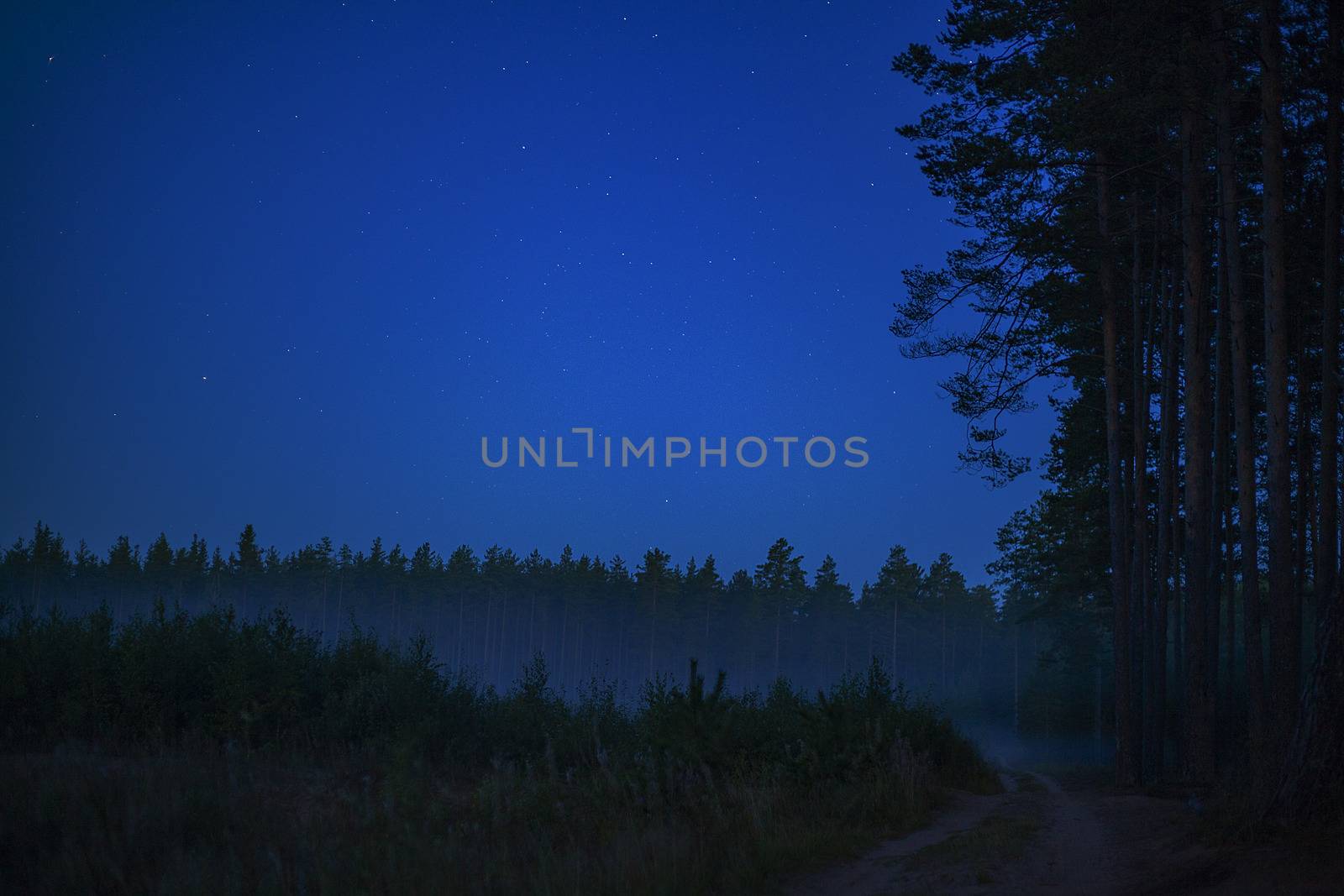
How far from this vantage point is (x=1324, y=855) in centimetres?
673

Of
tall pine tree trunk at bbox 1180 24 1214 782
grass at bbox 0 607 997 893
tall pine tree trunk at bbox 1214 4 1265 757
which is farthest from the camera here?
tall pine tree trunk at bbox 1180 24 1214 782

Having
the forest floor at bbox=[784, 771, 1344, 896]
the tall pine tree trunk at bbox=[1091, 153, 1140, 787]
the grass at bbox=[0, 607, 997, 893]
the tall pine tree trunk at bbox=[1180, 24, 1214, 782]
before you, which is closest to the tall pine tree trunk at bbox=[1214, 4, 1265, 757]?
the tall pine tree trunk at bbox=[1180, 24, 1214, 782]

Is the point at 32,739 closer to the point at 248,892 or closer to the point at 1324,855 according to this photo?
the point at 248,892

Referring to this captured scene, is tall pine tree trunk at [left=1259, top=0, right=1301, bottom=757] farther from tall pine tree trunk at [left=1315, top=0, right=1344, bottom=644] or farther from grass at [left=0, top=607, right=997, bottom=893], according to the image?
grass at [left=0, top=607, right=997, bottom=893]

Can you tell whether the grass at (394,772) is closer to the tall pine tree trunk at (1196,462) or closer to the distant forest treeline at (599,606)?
the tall pine tree trunk at (1196,462)

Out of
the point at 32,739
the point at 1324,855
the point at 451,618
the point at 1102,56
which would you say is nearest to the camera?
the point at 1324,855

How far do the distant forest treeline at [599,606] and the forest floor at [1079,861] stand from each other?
7865cm

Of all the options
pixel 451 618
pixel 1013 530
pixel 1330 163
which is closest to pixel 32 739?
pixel 1330 163

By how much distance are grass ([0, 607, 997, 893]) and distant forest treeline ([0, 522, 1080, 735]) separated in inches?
2892

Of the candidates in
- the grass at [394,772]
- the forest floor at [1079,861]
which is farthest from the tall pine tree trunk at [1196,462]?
the forest floor at [1079,861]

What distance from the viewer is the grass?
795cm

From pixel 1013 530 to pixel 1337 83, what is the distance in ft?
158

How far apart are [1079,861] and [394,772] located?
26.5 feet

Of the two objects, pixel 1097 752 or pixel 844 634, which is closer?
pixel 1097 752
